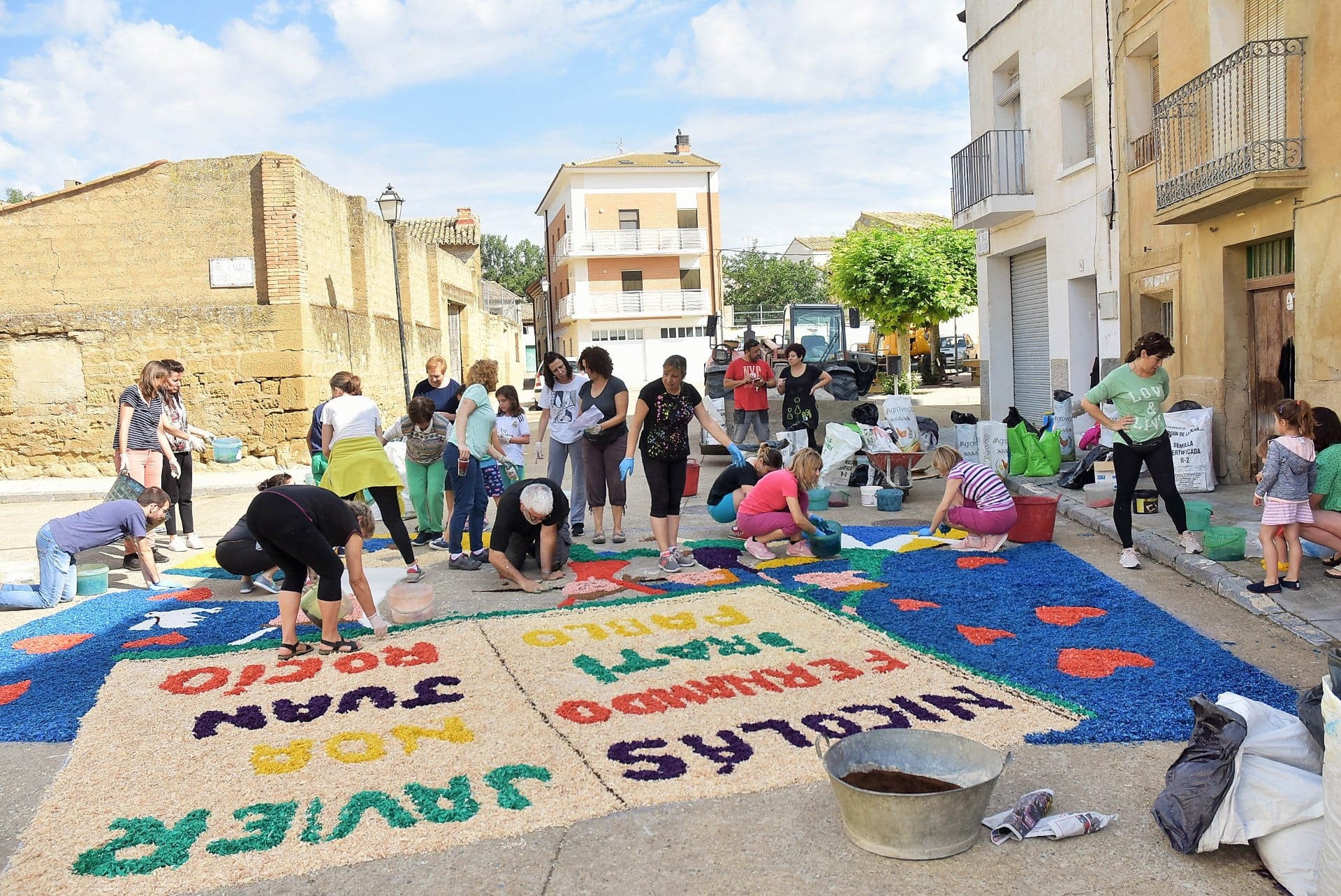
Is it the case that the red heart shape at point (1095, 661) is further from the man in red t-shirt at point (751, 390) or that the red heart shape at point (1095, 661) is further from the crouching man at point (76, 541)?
the man in red t-shirt at point (751, 390)

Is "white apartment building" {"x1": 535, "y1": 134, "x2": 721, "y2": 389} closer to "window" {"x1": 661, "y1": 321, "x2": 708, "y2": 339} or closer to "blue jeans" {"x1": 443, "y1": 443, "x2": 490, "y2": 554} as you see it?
"window" {"x1": 661, "y1": 321, "x2": 708, "y2": 339}

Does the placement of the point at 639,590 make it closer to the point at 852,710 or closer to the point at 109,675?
the point at 852,710

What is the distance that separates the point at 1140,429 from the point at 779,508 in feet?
8.86

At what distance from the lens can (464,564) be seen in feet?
27.3

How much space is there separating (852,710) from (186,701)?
10.5ft

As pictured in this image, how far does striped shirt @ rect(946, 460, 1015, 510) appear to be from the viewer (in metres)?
8.36

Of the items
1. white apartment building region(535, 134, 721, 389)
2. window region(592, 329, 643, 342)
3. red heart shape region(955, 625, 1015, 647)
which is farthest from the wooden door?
window region(592, 329, 643, 342)

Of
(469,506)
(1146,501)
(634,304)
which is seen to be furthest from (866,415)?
(634,304)

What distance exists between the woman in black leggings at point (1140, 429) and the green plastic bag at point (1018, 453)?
4631 millimetres

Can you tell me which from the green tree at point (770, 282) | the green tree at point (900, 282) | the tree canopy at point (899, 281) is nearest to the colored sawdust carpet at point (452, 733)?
the green tree at point (900, 282)

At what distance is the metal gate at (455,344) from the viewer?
29.4 m

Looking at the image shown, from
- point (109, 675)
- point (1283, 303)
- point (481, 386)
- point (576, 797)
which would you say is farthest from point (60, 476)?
point (1283, 303)

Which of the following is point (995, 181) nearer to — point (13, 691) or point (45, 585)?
point (45, 585)

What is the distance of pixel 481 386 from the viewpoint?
857 centimetres
